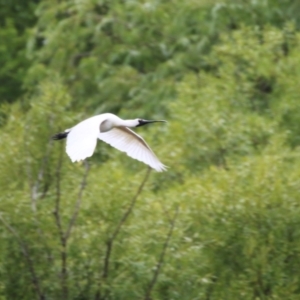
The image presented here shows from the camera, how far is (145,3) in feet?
76.6

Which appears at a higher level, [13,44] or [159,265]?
[159,265]

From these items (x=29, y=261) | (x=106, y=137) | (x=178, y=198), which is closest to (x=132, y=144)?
(x=106, y=137)

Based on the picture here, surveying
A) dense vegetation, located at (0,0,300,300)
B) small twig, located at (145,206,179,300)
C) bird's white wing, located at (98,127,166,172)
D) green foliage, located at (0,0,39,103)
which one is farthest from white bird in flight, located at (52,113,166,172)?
green foliage, located at (0,0,39,103)

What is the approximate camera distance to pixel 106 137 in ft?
41.1

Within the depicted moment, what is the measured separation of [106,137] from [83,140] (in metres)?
1.79

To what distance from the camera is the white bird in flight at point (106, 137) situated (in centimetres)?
1055

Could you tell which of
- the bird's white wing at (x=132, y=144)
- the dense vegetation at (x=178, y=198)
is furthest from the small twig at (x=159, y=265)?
the bird's white wing at (x=132, y=144)

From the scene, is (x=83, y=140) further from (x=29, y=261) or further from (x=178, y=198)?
(x=178, y=198)

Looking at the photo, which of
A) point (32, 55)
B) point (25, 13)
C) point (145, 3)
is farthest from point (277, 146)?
point (25, 13)

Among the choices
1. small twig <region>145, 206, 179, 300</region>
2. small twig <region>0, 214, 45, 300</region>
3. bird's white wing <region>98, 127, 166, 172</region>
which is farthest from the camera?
small twig <region>0, 214, 45, 300</region>

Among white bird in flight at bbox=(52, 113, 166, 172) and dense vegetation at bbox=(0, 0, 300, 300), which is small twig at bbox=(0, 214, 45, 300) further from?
white bird in flight at bbox=(52, 113, 166, 172)

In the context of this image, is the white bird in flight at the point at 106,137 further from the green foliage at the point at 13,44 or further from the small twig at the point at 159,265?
the green foliage at the point at 13,44

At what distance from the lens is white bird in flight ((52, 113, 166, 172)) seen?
415 inches

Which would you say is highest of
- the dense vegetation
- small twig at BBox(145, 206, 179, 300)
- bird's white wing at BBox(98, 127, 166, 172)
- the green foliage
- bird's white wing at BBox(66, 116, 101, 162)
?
bird's white wing at BBox(66, 116, 101, 162)
